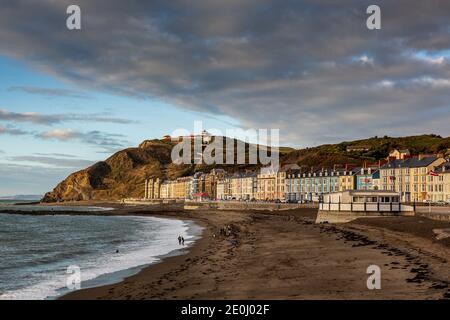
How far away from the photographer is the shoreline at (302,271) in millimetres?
17516

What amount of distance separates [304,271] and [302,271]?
10 cm

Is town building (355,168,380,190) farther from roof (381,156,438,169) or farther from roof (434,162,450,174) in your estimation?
roof (434,162,450,174)

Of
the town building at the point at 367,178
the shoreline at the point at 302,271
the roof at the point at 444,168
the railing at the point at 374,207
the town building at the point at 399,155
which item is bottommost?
the shoreline at the point at 302,271

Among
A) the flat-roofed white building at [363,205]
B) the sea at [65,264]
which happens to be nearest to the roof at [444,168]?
the flat-roofed white building at [363,205]

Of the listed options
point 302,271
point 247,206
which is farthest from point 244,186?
point 302,271

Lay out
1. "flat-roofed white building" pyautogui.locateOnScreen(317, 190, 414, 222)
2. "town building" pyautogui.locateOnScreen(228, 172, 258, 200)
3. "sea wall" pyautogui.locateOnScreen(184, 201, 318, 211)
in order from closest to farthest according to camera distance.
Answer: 1. "flat-roofed white building" pyautogui.locateOnScreen(317, 190, 414, 222)
2. "sea wall" pyautogui.locateOnScreen(184, 201, 318, 211)
3. "town building" pyautogui.locateOnScreen(228, 172, 258, 200)

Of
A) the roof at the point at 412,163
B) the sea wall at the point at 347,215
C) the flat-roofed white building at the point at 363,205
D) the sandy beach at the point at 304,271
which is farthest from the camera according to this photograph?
the roof at the point at 412,163

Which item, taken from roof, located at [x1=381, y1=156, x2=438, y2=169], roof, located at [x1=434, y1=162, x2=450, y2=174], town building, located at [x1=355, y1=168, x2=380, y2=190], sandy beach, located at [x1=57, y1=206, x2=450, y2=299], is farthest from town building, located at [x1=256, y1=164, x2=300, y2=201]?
sandy beach, located at [x1=57, y1=206, x2=450, y2=299]

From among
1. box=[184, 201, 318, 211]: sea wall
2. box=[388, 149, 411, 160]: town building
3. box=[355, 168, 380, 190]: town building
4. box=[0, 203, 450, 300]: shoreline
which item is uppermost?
box=[388, 149, 411, 160]: town building

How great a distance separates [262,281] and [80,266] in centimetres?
1492

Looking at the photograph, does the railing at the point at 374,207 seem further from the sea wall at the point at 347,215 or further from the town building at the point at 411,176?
the town building at the point at 411,176

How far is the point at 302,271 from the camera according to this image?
2277cm

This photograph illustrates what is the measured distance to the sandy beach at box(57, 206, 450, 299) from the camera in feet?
57.5

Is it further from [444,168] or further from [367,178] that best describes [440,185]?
[367,178]
